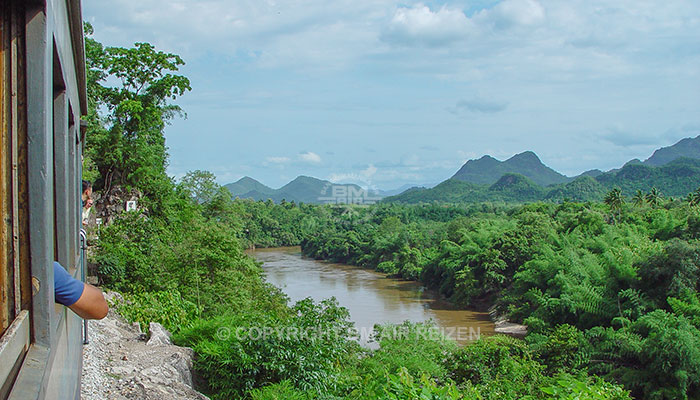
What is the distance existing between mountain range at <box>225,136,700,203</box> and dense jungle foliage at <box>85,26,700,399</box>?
106 feet

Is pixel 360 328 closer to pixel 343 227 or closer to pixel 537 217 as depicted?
pixel 537 217

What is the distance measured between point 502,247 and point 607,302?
9.73 meters

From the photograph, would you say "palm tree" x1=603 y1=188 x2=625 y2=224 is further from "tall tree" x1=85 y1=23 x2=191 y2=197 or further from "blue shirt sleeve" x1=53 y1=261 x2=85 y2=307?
"blue shirt sleeve" x1=53 y1=261 x2=85 y2=307

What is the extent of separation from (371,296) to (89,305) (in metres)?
29.0

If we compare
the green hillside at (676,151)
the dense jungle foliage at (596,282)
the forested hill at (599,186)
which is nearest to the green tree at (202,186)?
the dense jungle foliage at (596,282)

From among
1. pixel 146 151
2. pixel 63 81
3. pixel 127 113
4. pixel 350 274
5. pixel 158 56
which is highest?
pixel 158 56

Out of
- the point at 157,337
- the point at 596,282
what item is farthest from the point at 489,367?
the point at 596,282

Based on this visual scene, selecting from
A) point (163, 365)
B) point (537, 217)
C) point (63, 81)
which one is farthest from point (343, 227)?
point (63, 81)

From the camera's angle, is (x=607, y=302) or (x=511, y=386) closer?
(x=511, y=386)

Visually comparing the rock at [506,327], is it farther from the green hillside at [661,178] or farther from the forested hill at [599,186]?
the green hillside at [661,178]

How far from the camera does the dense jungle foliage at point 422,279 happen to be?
21.5 ft

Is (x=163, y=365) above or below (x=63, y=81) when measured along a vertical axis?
below

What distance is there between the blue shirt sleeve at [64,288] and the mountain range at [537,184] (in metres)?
58.6

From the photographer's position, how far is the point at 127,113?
61.7 ft
